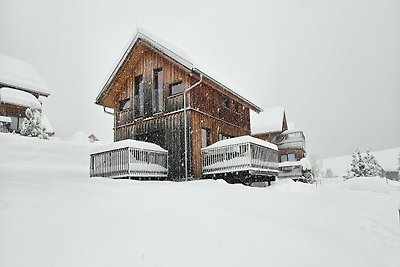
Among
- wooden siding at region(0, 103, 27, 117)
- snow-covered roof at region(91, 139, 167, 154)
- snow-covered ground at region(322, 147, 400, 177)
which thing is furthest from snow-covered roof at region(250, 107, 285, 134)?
snow-covered ground at region(322, 147, 400, 177)

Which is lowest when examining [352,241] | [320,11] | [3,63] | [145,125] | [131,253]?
[352,241]

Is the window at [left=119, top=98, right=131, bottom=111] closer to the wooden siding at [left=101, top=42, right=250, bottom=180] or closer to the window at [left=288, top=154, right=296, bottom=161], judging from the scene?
the wooden siding at [left=101, top=42, right=250, bottom=180]

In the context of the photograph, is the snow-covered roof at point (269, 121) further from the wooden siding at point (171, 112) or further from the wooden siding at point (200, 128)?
the wooden siding at point (200, 128)

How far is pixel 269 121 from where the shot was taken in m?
34.9

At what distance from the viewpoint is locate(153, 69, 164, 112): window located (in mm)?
16312

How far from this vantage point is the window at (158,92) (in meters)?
16.3

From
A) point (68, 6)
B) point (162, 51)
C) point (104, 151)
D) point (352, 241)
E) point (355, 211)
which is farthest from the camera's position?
point (162, 51)

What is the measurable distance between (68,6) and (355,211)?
1013 cm

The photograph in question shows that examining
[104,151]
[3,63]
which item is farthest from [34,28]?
[3,63]

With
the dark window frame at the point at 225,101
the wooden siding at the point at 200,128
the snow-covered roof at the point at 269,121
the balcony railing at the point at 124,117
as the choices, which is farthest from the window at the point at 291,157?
the balcony railing at the point at 124,117

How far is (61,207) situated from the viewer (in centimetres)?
456

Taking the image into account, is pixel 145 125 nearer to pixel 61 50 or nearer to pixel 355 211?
pixel 61 50

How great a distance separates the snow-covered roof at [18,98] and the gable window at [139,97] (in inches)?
658

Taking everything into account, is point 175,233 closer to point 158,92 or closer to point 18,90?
point 158,92
